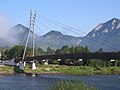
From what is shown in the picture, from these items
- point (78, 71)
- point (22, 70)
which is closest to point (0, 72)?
point (22, 70)

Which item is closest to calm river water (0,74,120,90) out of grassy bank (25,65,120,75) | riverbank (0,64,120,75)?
riverbank (0,64,120,75)

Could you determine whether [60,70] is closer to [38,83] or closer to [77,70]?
[77,70]

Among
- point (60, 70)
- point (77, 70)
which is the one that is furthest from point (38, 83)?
point (77, 70)

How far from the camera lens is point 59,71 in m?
119

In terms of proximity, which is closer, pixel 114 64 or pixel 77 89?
pixel 77 89

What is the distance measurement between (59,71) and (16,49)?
162 ft

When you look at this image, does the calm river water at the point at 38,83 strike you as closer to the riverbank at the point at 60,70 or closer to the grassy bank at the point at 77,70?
the riverbank at the point at 60,70

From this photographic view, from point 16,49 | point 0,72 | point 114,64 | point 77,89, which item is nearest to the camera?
point 77,89

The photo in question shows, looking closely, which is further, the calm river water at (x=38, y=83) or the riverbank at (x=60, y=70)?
the riverbank at (x=60, y=70)

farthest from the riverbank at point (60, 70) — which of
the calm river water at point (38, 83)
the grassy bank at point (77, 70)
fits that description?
the calm river water at point (38, 83)

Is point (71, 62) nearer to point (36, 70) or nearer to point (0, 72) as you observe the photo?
point (36, 70)

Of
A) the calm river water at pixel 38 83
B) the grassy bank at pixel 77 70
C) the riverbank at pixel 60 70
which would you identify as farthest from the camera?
the grassy bank at pixel 77 70

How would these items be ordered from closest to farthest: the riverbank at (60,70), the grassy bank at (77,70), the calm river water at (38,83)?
1. the calm river water at (38,83)
2. the riverbank at (60,70)
3. the grassy bank at (77,70)

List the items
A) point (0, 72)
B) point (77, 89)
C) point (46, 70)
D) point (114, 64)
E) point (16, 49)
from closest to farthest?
point (77, 89)
point (0, 72)
point (46, 70)
point (114, 64)
point (16, 49)
